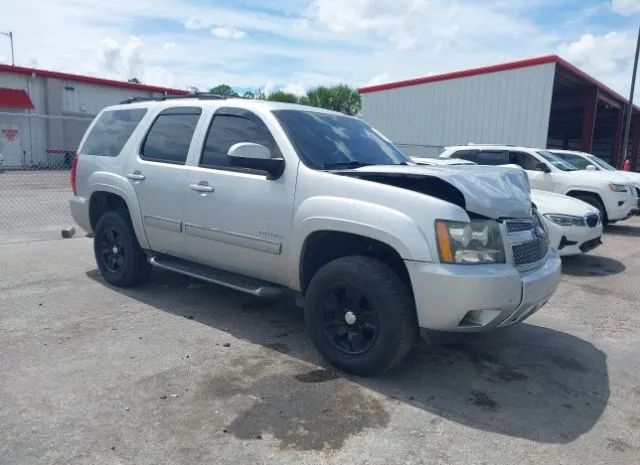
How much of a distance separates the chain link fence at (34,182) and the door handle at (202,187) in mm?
5296

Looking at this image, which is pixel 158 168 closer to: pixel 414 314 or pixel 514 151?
pixel 414 314

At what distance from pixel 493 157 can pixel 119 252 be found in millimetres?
8512

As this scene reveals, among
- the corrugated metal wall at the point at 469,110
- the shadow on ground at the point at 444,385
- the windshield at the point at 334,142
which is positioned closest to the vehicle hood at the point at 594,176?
the corrugated metal wall at the point at 469,110

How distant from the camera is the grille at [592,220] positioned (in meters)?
7.59

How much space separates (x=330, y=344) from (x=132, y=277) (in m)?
2.72

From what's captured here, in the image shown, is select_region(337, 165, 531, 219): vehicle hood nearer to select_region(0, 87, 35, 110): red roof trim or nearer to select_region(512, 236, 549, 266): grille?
select_region(512, 236, 549, 266): grille

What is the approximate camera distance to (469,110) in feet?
68.9

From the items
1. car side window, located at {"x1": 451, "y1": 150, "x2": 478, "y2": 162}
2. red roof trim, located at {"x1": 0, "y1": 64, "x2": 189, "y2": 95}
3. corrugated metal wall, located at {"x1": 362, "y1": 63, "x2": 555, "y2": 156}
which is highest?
red roof trim, located at {"x1": 0, "y1": 64, "x2": 189, "y2": 95}

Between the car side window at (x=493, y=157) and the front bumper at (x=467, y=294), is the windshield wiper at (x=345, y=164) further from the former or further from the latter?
the car side window at (x=493, y=157)

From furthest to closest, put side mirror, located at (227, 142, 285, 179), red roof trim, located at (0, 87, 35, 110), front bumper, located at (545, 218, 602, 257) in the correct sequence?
red roof trim, located at (0, 87, 35, 110) → front bumper, located at (545, 218, 602, 257) → side mirror, located at (227, 142, 285, 179)

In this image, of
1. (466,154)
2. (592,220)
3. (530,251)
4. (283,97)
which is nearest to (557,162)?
(466,154)

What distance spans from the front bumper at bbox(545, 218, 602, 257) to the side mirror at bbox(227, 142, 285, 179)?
481 cm

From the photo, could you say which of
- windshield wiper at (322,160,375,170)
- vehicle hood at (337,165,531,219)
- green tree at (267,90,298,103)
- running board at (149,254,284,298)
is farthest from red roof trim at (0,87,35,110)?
vehicle hood at (337,165,531,219)

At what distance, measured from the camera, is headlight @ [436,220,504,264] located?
11.2ft
